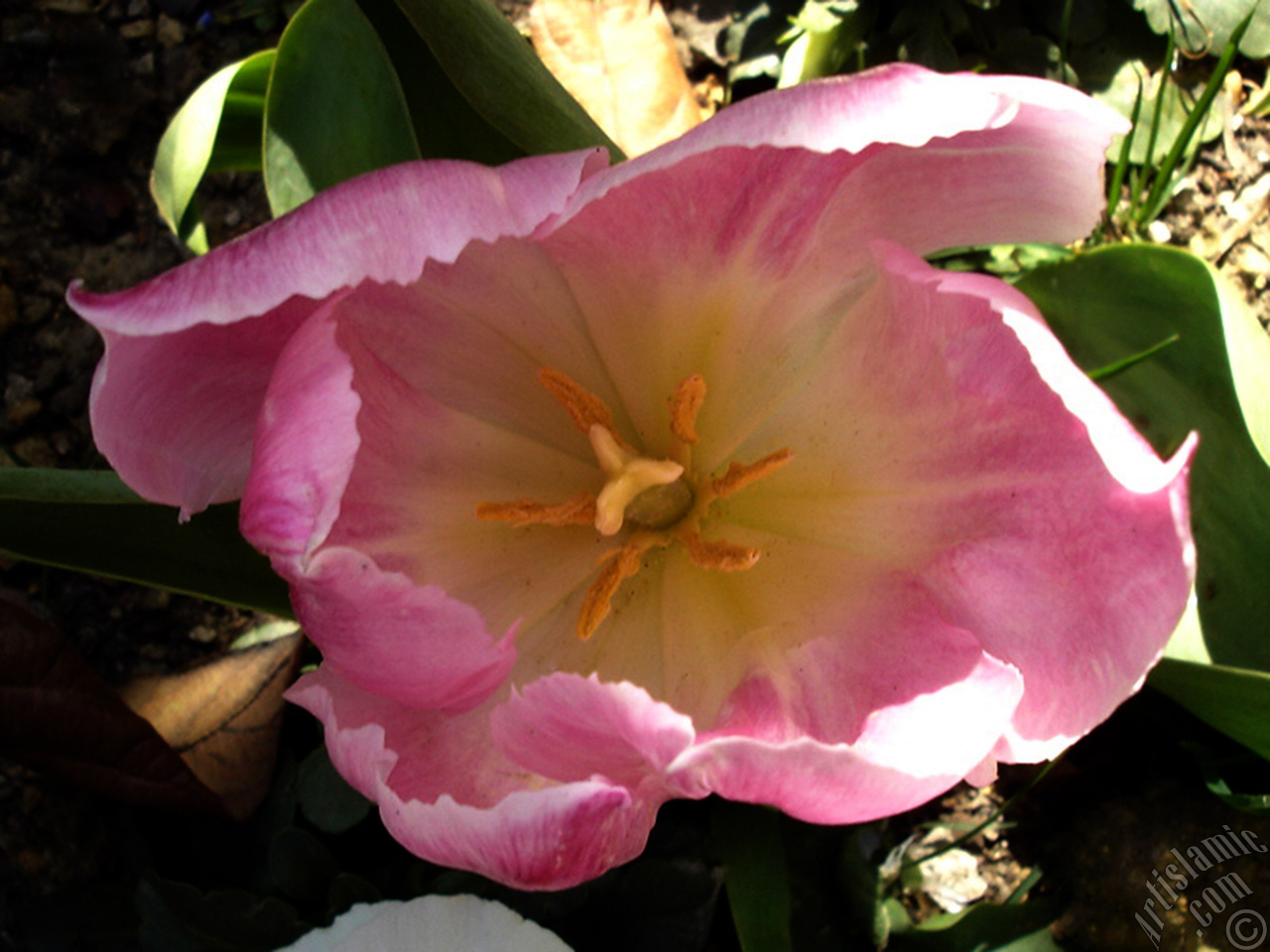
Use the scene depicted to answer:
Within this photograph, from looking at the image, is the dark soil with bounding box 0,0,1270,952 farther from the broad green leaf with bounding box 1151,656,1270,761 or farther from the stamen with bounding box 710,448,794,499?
the stamen with bounding box 710,448,794,499

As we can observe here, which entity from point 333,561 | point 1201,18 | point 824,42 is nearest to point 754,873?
point 333,561

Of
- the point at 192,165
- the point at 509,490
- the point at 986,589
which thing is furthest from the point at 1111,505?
the point at 192,165

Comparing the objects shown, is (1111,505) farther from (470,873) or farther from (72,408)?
(72,408)

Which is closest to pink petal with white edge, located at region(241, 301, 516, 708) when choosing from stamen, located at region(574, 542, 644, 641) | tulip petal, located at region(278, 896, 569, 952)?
stamen, located at region(574, 542, 644, 641)

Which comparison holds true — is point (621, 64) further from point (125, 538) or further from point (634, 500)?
point (125, 538)

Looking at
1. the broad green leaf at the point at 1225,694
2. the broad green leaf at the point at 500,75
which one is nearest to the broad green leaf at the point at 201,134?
the broad green leaf at the point at 500,75
